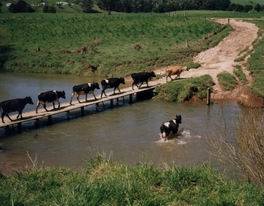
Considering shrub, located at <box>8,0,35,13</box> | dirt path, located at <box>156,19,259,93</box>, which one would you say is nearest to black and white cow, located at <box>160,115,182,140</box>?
dirt path, located at <box>156,19,259,93</box>

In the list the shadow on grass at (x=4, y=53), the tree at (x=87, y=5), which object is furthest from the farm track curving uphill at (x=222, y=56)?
the tree at (x=87, y=5)

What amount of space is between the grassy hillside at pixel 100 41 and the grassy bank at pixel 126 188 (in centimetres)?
3348

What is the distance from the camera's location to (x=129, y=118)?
3034cm

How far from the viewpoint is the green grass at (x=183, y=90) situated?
34.6 metres

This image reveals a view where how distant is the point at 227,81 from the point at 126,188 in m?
25.9

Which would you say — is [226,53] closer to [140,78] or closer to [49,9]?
[140,78]

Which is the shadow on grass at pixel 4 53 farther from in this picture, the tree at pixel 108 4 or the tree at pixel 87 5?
the tree at pixel 108 4

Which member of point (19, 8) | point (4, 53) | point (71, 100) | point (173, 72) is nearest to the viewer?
point (71, 100)

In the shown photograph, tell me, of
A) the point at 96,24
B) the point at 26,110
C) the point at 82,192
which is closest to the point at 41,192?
the point at 82,192

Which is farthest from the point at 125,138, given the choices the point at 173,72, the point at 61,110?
the point at 173,72

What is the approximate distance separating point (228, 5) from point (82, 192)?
310ft

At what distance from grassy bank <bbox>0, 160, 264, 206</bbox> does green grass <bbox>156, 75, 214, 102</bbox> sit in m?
20.3

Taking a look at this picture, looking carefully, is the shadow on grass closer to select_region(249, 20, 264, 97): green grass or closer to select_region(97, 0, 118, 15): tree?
select_region(249, 20, 264, 97): green grass

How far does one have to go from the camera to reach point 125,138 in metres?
25.7
